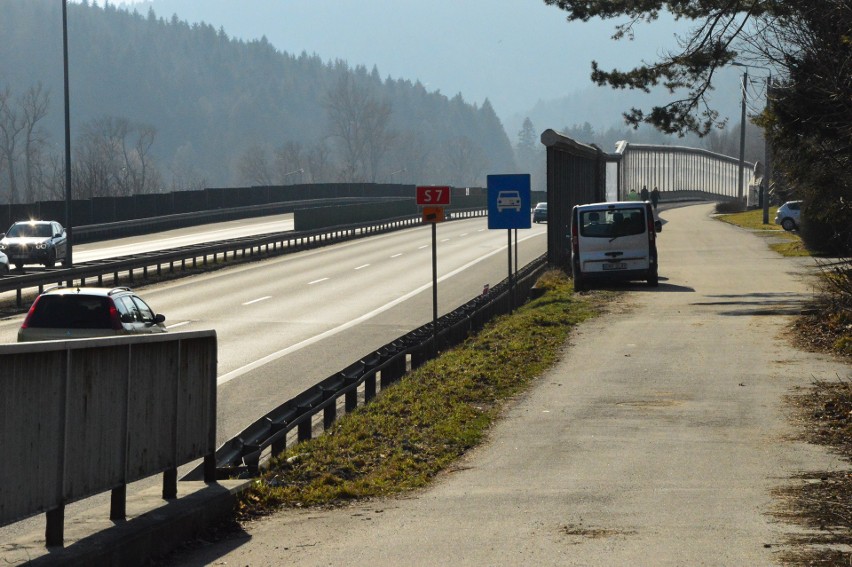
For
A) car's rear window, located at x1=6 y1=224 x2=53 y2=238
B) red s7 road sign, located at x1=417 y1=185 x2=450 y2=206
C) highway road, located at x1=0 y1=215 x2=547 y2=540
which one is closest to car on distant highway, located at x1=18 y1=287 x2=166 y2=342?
highway road, located at x1=0 y1=215 x2=547 y2=540

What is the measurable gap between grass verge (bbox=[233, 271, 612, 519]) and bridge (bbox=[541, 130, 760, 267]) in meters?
13.5

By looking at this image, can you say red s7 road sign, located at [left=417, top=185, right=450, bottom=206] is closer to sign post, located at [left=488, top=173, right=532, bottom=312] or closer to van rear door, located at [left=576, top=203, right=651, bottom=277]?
sign post, located at [left=488, top=173, right=532, bottom=312]

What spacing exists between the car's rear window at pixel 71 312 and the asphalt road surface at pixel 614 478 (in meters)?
5.53

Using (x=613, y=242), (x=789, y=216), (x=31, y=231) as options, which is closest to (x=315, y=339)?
(x=613, y=242)

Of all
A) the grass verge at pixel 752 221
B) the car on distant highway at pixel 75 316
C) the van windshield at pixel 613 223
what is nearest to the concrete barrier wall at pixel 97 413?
the car on distant highway at pixel 75 316

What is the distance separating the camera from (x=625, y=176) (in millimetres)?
98312

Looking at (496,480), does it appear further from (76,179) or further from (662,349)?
(76,179)

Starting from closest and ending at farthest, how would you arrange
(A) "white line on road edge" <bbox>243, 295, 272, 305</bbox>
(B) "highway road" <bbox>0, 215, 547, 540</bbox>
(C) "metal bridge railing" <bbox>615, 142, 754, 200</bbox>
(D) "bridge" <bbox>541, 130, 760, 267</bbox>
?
(B) "highway road" <bbox>0, 215, 547, 540</bbox> → (A) "white line on road edge" <bbox>243, 295, 272, 305</bbox> → (D) "bridge" <bbox>541, 130, 760, 267</bbox> → (C) "metal bridge railing" <bbox>615, 142, 754, 200</bbox>

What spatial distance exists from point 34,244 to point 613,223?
21849mm

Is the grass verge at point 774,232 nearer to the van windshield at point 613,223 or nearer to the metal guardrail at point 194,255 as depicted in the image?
the van windshield at point 613,223

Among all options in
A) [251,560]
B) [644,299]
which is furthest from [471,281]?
[251,560]

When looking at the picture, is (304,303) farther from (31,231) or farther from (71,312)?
(31,231)

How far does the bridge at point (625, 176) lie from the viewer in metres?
35.4

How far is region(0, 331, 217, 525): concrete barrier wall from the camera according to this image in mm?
6578
